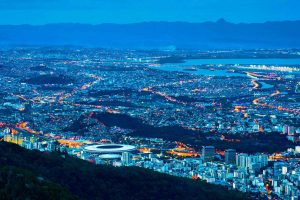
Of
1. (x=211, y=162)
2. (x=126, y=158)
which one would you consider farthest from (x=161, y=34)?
(x=126, y=158)

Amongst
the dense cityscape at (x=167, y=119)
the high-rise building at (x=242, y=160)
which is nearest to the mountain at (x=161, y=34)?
the dense cityscape at (x=167, y=119)

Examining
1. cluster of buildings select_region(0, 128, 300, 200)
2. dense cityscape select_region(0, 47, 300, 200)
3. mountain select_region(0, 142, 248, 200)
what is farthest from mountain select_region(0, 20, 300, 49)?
mountain select_region(0, 142, 248, 200)

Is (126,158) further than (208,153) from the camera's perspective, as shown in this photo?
No

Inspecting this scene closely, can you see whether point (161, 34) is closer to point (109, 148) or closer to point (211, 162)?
point (109, 148)

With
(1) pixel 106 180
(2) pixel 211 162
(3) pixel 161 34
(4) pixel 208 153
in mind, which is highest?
(3) pixel 161 34

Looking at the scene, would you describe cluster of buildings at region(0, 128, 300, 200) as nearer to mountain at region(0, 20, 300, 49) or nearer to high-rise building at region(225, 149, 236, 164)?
high-rise building at region(225, 149, 236, 164)
